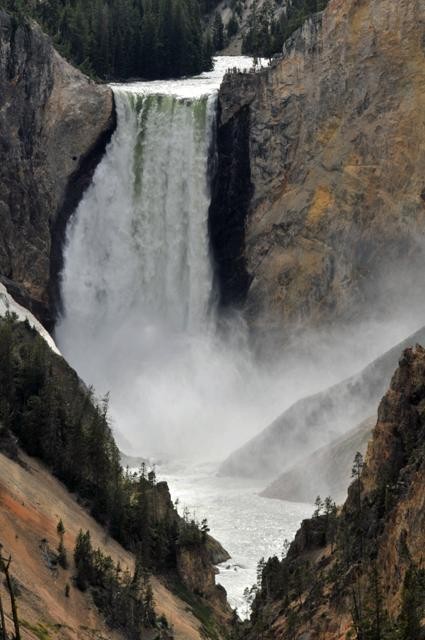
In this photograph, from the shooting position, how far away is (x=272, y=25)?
396ft

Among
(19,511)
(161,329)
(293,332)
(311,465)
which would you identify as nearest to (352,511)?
(19,511)

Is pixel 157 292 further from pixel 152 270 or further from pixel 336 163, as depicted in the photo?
pixel 336 163

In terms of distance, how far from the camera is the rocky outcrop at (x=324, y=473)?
57.8 m

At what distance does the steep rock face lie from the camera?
8094cm

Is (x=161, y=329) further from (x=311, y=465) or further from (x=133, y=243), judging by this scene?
(x=311, y=465)

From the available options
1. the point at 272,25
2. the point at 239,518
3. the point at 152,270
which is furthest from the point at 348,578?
the point at 272,25

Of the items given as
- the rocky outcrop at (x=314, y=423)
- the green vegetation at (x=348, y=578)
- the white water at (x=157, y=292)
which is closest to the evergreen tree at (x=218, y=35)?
the white water at (x=157, y=292)

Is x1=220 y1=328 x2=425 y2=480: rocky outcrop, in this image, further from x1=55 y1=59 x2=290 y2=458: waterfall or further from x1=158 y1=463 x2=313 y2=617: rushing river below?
x1=55 y1=59 x2=290 y2=458: waterfall

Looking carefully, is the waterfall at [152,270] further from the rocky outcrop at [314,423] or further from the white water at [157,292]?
the rocky outcrop at [314,423]

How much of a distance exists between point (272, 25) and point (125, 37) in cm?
1977

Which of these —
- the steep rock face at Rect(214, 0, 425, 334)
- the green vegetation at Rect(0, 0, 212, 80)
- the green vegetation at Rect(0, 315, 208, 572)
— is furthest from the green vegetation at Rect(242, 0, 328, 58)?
the green vegetation at Rect(0, 315, 208, 572)

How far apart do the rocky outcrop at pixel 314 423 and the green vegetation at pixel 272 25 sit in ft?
147

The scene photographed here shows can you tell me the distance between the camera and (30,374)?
49562 mm

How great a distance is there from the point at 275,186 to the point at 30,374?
1619 inches
